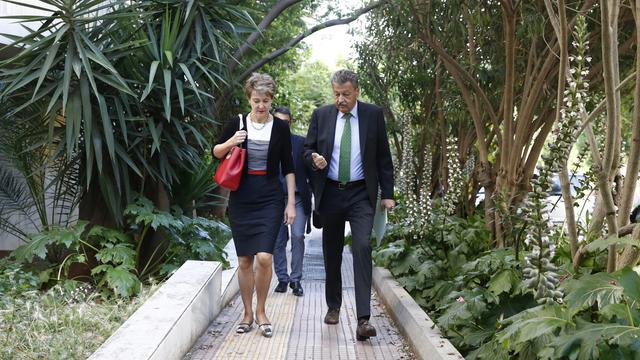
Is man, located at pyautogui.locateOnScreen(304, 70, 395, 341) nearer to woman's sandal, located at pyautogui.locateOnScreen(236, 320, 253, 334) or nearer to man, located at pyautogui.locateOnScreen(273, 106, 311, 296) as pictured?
woman's sandal, located at pyautogui.locateOnScreen(236, 320, 253, 334)

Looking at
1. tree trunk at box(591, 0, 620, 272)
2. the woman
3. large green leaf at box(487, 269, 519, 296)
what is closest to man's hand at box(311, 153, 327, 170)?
the woman

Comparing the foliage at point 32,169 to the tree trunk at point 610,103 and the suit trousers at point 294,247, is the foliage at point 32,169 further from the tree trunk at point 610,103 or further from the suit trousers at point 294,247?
the tree trunk at point 610,103

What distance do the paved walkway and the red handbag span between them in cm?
116

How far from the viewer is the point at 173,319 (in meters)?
5.40

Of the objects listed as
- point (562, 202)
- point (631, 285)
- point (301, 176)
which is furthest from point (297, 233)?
→ point (631, 285)

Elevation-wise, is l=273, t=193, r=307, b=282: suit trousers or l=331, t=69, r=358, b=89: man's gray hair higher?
l=331, t=69, r=358, b=89: man's gray hair

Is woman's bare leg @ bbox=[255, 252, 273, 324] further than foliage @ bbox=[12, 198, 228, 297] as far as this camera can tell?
No

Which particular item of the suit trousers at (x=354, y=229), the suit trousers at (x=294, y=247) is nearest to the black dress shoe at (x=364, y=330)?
the suit trousers at (x=354, y=229)

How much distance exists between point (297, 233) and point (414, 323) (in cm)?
314

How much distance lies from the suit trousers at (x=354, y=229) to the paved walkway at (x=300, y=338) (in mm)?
320

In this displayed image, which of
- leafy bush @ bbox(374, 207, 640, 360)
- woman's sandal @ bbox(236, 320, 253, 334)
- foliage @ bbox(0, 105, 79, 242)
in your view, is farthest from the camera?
foliage @ bbox(0, 105, 79, 242)

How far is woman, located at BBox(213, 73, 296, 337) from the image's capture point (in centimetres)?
661

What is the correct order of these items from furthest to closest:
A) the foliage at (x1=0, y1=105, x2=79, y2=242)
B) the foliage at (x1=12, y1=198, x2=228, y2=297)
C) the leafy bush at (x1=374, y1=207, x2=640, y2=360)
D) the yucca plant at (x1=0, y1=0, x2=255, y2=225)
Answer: the foliage at (x1=0, y1=105, x2=79, y2=242)
the yucca plant at (x1=0, y1=0, x2=255, y2=225)
the foliage at (x1=12, y1=198, x2=228, y2=297)
the leafy bush at (x1=374, y1=207, x2=640, y2=360)

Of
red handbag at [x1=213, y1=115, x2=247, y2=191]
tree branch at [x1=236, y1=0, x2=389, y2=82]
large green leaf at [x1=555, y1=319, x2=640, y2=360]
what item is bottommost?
large green leaf at [x1=555, y1=319, x2=640, y2=360]
